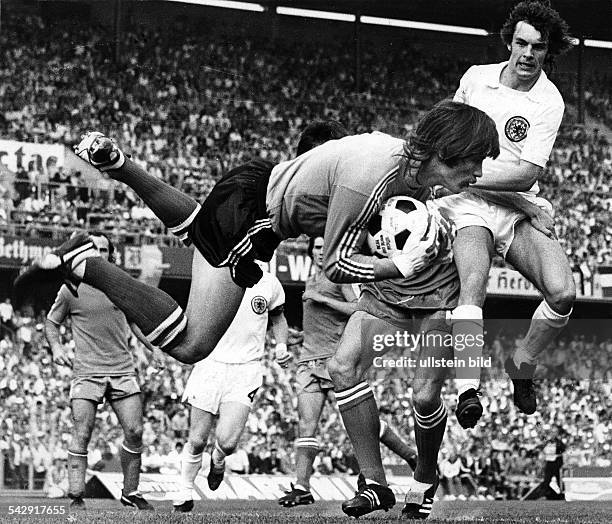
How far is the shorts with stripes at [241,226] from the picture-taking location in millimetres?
6699

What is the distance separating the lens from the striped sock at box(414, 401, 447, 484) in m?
7.16

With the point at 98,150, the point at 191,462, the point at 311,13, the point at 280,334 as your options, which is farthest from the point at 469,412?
the point at 311,13

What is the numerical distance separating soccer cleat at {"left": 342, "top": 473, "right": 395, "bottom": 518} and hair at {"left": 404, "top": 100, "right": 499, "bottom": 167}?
1.92 meters

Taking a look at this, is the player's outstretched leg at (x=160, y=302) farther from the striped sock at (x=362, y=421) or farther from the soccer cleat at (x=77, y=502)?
the soccer cleat at (x=77, y=502)

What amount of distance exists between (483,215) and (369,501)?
1872 mm

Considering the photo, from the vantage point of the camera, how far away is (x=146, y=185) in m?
7.02

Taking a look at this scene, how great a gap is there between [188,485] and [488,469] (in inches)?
367

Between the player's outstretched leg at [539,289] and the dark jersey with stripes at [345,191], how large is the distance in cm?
120

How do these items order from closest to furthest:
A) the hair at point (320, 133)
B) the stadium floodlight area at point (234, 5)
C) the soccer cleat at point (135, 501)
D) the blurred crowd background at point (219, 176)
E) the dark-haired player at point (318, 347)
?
the hair at point (320, 133), the soccer cleat at point (135, 501), the dark-haired player at point (318, 347), the blurred crowd background at point (219, 176), the stadium floodlight area at point (234, 5)

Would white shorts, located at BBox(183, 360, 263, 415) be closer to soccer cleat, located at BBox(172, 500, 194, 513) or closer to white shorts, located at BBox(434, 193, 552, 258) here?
soccer cleat, located at BBox(172, 500, 194, 513)

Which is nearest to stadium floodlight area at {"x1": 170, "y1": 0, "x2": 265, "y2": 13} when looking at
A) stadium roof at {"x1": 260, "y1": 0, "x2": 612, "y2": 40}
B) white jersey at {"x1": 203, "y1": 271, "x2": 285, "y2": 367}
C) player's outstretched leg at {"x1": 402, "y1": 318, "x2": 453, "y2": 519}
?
stadium roof at {"x1": 260, "y1": 0, "x2": 612, "y2": 40}

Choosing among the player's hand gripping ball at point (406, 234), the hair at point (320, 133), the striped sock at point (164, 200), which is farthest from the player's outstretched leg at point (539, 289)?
the striped sock at point (164, 200)

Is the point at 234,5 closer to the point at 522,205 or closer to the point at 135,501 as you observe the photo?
the point at 135,501

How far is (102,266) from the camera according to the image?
7020mm
